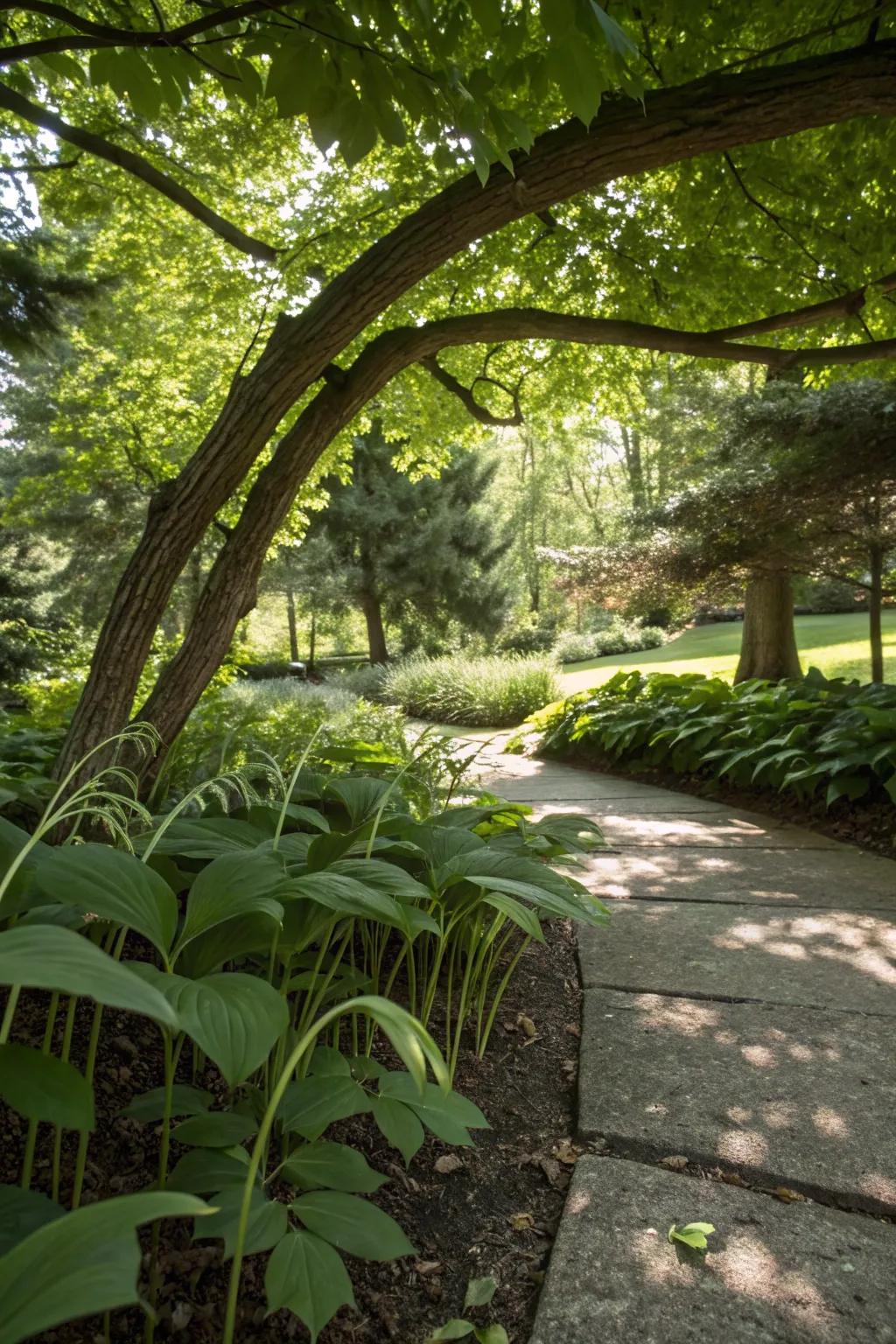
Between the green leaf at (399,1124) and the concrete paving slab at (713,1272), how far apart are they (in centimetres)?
33

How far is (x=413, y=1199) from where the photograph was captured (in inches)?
60.9

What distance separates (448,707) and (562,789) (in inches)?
264

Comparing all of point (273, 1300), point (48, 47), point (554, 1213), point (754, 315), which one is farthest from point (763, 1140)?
point (754, 315)

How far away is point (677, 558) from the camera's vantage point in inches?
331

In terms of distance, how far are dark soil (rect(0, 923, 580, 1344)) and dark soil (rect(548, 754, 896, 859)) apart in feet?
9.30

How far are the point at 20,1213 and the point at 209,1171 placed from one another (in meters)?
0.28

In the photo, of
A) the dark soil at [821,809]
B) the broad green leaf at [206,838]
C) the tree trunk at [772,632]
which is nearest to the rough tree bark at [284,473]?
the broad green leaf at [206,838]

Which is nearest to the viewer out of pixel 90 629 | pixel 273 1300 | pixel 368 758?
pixel 273 1300

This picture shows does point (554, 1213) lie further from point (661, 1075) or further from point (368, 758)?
point (368, 758)

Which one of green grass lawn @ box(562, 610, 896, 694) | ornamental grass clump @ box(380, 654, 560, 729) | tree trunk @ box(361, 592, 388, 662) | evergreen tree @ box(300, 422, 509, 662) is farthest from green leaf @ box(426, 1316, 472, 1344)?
tree trunk @ box(361, 592, 388, 662)

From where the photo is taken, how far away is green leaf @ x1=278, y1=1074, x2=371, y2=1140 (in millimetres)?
1220

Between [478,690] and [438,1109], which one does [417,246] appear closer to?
[438,1109]

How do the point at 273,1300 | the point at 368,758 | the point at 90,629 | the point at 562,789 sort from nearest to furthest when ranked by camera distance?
the point at 273,1300
the point at 368,758
the point at 562,789
the point at 90,629

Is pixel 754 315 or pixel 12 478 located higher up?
pixel 12 478
